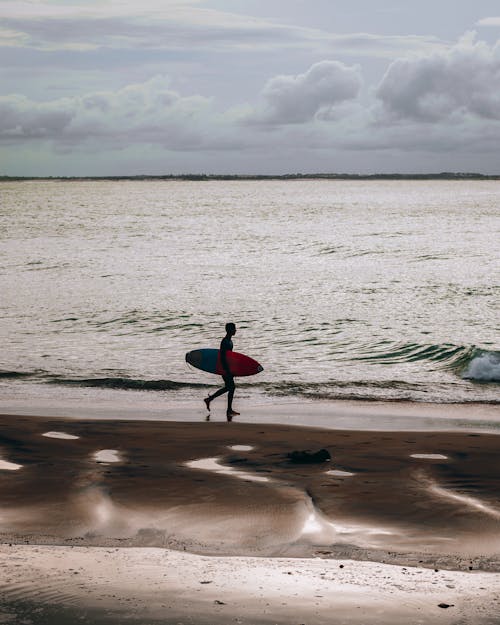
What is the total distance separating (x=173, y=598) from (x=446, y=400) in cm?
1497

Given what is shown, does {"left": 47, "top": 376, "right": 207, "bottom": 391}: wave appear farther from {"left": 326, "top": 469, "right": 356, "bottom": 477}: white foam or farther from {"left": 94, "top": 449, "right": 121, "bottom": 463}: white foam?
{"left": 326, "top": 469, "right": 356, "bottom": 477}: white foam

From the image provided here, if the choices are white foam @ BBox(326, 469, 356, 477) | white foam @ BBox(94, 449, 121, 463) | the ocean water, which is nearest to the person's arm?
the ocean water

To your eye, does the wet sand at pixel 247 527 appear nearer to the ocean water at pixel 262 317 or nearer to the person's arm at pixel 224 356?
the person's arm at pixel 224 356

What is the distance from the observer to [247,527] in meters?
9.73

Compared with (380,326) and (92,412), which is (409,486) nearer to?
(92,412)

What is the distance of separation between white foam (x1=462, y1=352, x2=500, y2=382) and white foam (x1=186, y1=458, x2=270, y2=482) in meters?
13.2

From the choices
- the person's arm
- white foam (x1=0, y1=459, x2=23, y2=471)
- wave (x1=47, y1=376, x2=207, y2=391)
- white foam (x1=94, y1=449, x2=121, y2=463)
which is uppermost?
the person's arm

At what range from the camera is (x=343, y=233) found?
3984 inches

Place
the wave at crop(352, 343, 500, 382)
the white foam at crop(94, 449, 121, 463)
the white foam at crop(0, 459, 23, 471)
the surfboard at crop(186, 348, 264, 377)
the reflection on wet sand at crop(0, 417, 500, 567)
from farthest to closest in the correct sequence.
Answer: the wave at crop(352, 343, 500, 382) → the surfboard at crop(186, 348, 264, 377) → the white foam at crop(94, 449, 121, 463) → the white foam at crop(0, 459, 23, 471) → the reflection on wet sand at crop(0, 417, 500, 567)

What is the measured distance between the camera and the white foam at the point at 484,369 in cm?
2408

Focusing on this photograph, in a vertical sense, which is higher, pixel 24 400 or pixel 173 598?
pixel 173 598

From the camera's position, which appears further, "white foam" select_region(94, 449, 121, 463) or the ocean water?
the ocean water

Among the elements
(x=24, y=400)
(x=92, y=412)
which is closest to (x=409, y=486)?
(x=92, y=412)

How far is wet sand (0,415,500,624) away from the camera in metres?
7.35
